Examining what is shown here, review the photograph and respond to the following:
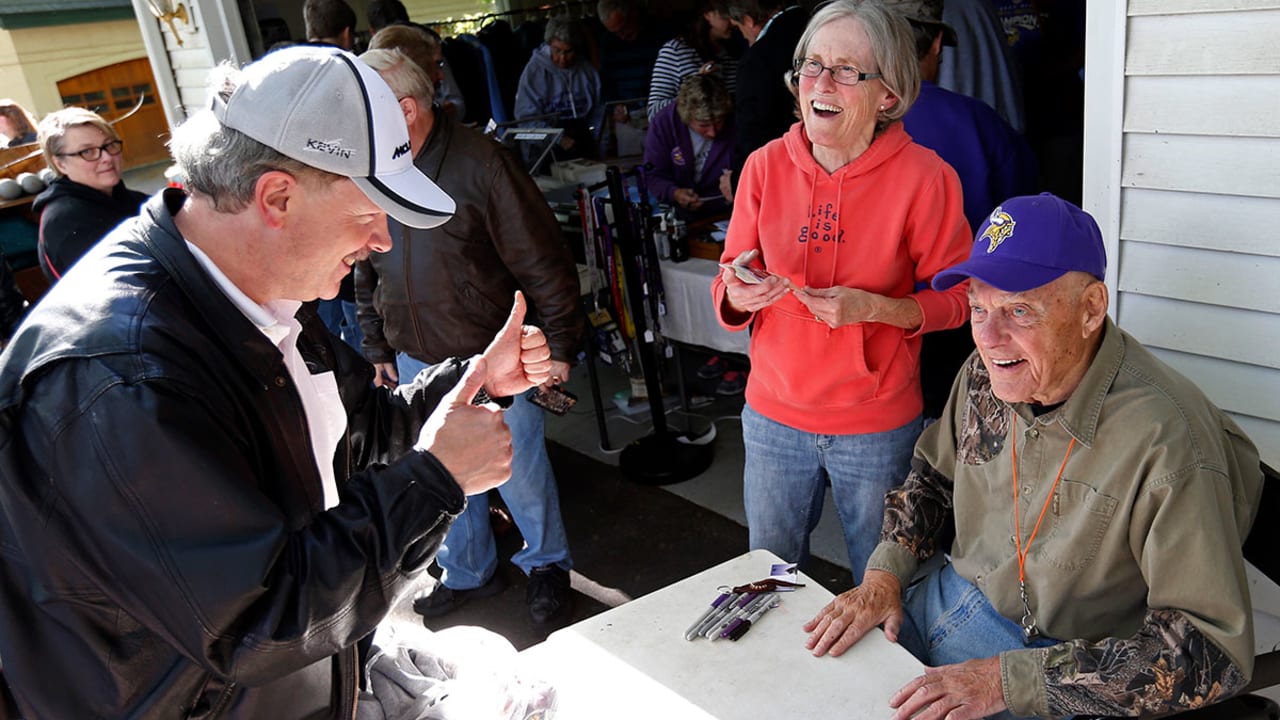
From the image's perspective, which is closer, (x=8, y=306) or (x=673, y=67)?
(x=8, y=306)

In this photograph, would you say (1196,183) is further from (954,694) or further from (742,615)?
(742,615)

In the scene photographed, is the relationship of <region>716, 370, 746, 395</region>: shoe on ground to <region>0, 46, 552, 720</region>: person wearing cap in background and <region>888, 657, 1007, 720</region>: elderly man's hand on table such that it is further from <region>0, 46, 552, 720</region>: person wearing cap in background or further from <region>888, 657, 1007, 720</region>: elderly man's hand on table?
<region>0, 46, 552, 720</region>: person wearing cap in background

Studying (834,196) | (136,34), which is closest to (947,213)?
(834,196)

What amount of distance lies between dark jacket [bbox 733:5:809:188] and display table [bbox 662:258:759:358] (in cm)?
61

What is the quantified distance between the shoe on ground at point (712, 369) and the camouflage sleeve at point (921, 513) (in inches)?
123

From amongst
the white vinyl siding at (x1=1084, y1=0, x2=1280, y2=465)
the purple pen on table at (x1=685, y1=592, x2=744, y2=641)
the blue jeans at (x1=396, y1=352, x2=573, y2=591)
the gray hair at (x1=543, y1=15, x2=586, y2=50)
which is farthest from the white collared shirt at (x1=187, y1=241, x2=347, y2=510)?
the gray hair at (x1=543, y1=15, x2=586, y2=50)

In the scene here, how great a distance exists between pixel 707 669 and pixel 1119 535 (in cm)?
77

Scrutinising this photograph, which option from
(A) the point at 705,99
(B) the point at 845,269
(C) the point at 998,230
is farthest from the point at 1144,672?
(A) the point at 705,99

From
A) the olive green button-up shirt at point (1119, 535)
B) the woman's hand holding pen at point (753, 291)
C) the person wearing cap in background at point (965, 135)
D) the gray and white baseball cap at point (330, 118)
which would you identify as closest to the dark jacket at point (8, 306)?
the woman's hand holding pen at point (753, 291)

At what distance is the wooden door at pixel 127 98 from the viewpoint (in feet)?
35.8

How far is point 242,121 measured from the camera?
4.19ft

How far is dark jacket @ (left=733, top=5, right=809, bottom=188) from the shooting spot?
366 centimetres

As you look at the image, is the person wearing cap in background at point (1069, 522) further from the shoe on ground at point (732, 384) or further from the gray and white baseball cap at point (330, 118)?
the shoe on ground at point (732, 384)

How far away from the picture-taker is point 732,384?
5.05 meters
